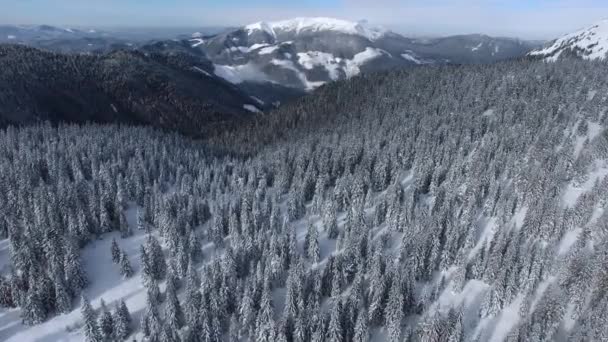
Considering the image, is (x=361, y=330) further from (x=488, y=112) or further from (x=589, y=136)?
(x=488, y=112)

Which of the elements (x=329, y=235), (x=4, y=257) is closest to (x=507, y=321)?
(x=329, y=235)

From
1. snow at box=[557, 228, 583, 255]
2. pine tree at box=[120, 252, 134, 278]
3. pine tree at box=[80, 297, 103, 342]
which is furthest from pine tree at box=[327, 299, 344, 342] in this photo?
snow at box=[557, 228, 583, 255]

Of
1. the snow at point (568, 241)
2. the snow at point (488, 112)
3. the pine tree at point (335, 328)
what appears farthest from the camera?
the snow at point (488, 112)

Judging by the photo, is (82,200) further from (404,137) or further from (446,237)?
(404,137)

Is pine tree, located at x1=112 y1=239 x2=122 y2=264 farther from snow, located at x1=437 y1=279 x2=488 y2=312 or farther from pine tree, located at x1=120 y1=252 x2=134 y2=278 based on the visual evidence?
snow, located at x1=437 y1=279 x2=488 y2=312

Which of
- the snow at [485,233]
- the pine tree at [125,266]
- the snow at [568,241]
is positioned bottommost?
the pine tree at [125,266]

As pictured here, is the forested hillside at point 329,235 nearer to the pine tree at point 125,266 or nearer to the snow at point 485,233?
the pine tree at point 125,266

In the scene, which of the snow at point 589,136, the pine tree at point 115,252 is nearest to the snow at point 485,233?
the snow at point 589,136

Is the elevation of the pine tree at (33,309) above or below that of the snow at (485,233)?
below

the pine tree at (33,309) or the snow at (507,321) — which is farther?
the pine tree at (33,309)
